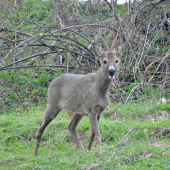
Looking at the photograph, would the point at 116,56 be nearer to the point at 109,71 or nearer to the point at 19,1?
the point at 109,71

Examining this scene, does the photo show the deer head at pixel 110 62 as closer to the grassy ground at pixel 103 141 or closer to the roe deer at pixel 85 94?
the roe deer at pixel 85 94

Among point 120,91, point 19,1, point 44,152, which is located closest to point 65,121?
point 44,152

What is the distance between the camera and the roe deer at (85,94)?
6.61 meters

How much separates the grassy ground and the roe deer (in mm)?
558

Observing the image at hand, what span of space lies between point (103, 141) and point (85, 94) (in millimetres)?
1388

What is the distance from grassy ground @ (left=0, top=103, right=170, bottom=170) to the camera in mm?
5543

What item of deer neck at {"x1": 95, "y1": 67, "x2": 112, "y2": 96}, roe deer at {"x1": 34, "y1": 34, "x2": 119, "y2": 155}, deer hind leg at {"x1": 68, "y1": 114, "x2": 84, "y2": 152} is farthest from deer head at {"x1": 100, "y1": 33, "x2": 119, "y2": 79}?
deer hind leg at {"x1": 68, "y1": 114, "x2": 84, "y2": 152}

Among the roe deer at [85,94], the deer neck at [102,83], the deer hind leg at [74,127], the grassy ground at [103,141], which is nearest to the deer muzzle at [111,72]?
the roe deer at [85,94]

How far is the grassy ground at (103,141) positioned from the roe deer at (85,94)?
56cm

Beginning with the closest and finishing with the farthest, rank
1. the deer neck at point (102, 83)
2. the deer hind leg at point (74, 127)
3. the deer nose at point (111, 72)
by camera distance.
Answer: the deer nose at point (111, 72)
the deer neck at point (102, 83)
the deer hind leg at point (74, 127)

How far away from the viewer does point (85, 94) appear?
711 centimetres

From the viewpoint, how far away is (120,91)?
10.9 metres

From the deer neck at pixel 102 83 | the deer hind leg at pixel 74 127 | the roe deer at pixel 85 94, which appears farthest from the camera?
the deer hind leg at pixel 74 127

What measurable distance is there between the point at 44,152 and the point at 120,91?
4200mm
